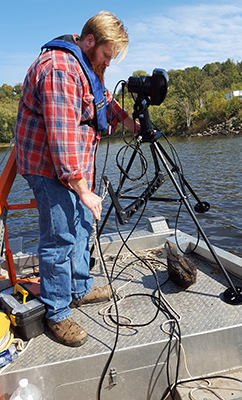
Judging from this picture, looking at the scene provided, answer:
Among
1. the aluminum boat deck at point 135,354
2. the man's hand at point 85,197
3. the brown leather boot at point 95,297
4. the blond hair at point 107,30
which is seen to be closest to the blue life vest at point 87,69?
the blond hair at point 107,30

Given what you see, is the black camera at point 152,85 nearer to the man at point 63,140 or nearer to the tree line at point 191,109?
the man at point 63,140

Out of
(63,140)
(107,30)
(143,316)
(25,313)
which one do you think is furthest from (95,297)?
(107,30)

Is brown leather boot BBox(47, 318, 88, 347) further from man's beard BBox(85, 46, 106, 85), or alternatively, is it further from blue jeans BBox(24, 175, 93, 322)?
man's beard BBox(85, 46, 106, 85)

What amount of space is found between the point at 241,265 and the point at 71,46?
1865 mm

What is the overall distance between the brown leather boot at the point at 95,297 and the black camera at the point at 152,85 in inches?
53.9

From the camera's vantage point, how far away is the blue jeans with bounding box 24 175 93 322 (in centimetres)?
179

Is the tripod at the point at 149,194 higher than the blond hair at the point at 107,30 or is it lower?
lower

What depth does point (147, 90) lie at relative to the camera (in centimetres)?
211

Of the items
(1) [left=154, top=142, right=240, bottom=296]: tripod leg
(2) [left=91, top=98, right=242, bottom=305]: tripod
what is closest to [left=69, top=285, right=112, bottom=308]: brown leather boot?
(2) [left=91, top=98, right=242, bottom=305]: tripod

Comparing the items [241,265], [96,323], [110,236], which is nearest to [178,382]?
[96,323]

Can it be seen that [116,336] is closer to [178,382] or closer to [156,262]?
[178,382]

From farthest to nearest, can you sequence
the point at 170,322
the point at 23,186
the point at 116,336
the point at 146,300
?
1. the point at 23,186
2. the point at 146,300
3. the point at 170,322
4. the point at 116,336

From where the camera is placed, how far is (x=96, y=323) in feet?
6.60

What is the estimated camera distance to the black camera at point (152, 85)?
2037mm
